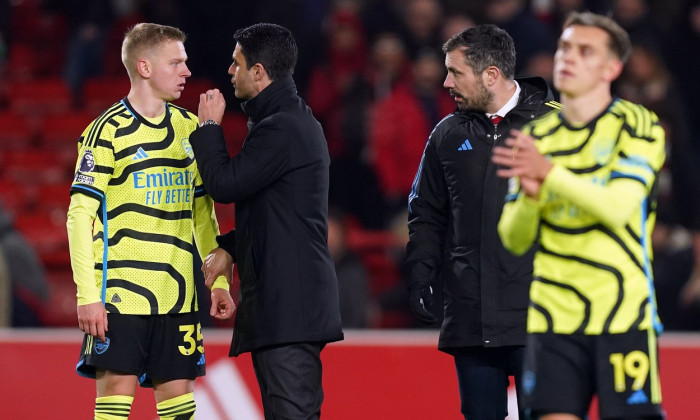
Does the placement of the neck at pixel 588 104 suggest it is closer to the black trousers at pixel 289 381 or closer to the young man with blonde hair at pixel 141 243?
the black trousers at pixel 289 381

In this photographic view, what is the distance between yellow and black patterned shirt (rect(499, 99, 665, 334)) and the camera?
3.57 meters

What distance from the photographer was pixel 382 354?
6.11 m

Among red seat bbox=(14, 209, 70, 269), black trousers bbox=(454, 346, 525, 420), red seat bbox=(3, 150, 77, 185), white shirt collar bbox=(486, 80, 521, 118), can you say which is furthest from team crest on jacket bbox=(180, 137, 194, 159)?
red seat bbox=(3, 150, 77, 185)

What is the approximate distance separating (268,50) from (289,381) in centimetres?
131

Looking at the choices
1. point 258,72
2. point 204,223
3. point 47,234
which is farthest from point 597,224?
point 47,234

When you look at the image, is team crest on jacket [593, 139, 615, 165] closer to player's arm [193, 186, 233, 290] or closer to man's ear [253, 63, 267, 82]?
man's ear [253, 63, 267, 82]

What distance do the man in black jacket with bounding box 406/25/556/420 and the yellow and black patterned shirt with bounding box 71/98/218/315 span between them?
992 mm

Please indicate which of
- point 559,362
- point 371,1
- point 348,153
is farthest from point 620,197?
point 371,1

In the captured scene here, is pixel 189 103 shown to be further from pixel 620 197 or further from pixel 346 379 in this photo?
pixel 620 197

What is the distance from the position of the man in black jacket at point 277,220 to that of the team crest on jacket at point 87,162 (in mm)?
430

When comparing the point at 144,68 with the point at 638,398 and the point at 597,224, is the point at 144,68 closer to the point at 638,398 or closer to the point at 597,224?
the point at 597,224

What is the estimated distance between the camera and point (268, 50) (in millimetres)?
4648

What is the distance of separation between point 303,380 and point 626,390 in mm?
1335

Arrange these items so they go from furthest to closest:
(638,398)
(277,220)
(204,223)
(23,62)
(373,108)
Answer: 1. (23,62)
2. (373,108)
3. (204,223)
4. (277,220)
5. (638,398)
